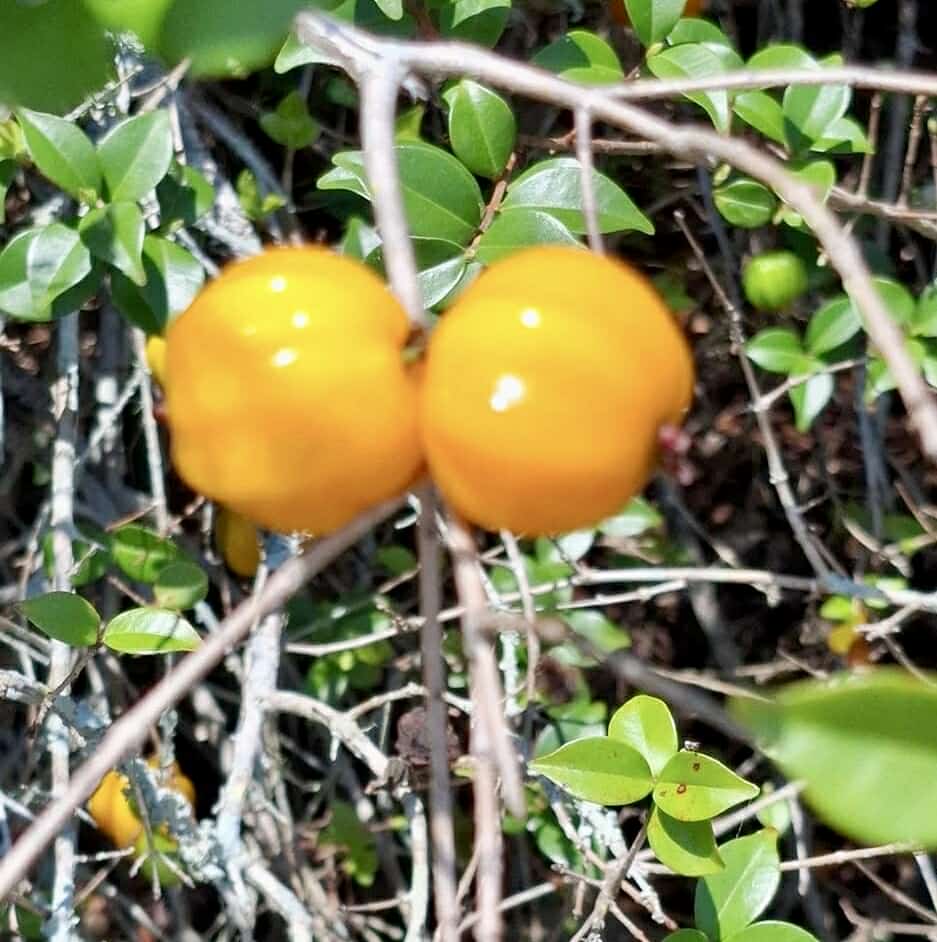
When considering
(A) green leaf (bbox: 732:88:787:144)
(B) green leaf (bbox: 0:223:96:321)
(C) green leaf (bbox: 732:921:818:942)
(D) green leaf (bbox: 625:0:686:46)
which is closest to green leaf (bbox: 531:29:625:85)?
(D) green leaf (bbox: 625:0:686:46)

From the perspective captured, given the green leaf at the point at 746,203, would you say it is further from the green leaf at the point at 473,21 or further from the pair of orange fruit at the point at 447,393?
the pair of orange fruit at the point at 447,393

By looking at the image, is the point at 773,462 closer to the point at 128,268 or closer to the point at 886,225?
the point at 886,225

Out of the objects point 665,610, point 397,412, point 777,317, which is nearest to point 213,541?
point 665,610

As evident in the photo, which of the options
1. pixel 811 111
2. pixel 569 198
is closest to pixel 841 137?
pixel 811 111

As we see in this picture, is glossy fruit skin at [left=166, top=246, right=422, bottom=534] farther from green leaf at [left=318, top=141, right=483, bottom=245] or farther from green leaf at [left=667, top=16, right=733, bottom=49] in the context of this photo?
green leaf at [left=667, top=16, right=733, bottom=49]

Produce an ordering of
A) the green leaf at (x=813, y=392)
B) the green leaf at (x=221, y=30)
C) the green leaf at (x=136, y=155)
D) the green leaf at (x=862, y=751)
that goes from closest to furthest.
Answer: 1. the green leaf at (x=862, y=751)
2. the green leaf at (x=221, y=30)
3. the green leaf at (x=136, y=155)
4. the green leaf at (x=813, y=392)

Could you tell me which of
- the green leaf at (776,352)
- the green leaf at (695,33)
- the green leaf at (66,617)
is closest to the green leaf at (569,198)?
the green leaf at (695,33)
